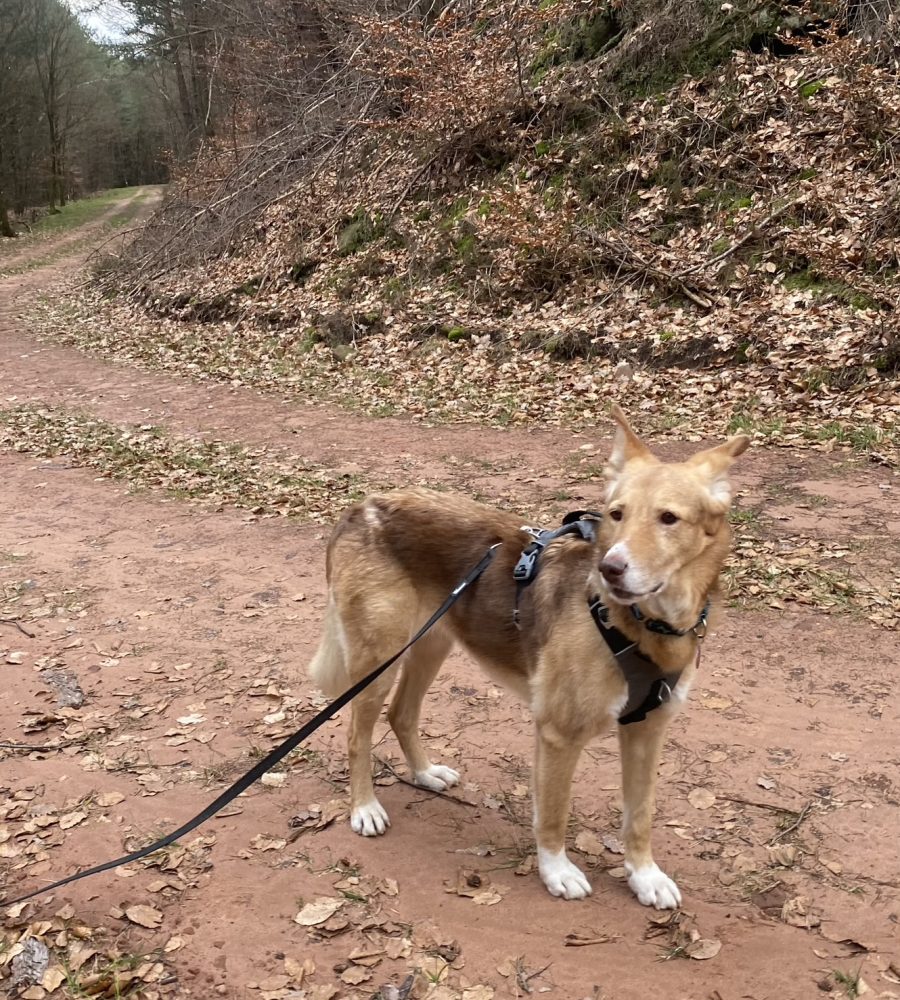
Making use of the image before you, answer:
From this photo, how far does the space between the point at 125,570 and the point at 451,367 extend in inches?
296

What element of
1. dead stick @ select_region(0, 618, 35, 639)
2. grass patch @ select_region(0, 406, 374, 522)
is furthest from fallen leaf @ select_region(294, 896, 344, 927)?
grass patch @ select_region(0, 406, 374, 522)

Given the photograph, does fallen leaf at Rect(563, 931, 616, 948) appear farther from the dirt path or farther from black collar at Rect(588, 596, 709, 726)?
black collar at Rect(588, 596, 709, 726)

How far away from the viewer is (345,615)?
4020mm

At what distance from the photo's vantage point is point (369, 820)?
13.6 ft

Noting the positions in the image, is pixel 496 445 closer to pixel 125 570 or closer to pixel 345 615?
pixel 125 570

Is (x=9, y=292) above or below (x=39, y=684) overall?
above

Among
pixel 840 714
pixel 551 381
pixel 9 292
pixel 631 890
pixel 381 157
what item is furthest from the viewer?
pixel 9 292

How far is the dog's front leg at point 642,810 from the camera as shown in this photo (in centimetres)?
355

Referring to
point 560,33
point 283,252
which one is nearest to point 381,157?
point 283,252

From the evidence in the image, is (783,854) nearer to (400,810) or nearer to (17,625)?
(400,810)

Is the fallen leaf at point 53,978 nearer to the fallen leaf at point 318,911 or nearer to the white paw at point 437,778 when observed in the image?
the fallen leaf at point 318,911

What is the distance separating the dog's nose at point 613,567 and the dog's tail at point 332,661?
1.61 m

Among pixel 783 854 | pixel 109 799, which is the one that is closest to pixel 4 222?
pixel 109 799

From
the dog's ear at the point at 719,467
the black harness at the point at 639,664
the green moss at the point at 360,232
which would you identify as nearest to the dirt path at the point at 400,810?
the black harness at the point at 639,664
